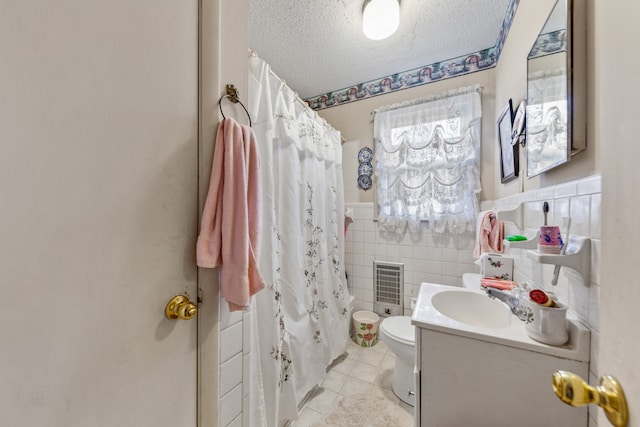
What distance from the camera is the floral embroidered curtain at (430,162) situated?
1870mm

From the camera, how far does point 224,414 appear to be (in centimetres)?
77

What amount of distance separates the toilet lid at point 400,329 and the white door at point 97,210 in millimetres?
1211

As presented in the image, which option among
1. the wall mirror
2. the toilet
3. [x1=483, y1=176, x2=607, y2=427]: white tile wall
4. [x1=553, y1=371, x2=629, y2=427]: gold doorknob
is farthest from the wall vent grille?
[x1=553, y1=371, x2=629, y2=427]: gold doorknob

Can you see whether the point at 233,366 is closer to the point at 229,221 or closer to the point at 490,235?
the point at 229,221

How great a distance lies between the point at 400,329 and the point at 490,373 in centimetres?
87

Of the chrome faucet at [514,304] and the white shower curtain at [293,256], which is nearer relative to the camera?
the chrome faucet at [514,304]

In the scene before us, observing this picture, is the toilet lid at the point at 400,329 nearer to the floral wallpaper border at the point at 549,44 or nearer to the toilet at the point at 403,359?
the toilet at the point at 403,359

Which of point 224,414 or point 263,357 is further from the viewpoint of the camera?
point 263,357

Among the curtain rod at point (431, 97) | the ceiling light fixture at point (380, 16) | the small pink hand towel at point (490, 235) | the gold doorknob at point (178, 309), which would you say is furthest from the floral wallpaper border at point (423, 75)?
the gold doorknob at point (178, 309)

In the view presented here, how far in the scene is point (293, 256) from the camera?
1.39 metres

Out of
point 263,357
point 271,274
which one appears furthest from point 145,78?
point 263,357

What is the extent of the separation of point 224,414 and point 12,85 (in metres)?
0.98

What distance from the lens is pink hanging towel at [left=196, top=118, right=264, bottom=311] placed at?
2.16 ft

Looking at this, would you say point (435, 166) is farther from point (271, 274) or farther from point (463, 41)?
point (271, 274)
